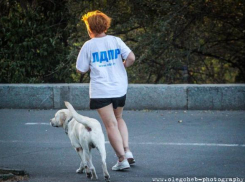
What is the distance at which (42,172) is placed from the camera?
6.45m

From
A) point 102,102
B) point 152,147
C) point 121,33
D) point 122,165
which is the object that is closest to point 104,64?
point 102,102

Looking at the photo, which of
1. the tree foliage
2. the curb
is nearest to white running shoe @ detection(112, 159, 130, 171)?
the curb

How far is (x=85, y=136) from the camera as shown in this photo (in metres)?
5.88

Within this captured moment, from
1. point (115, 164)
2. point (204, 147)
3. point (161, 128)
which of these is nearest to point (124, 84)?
point (115, 164)

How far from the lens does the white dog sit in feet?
19.2

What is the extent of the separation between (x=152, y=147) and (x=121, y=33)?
22.8 ft

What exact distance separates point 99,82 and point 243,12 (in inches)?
344

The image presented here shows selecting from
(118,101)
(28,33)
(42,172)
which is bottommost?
(42,172)

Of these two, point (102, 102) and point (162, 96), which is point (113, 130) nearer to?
point (102, 102)

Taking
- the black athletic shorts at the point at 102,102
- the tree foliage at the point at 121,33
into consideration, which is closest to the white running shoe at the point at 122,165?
the black athletic shorts at the point at 102,102

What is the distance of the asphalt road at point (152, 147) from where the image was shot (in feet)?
20.7

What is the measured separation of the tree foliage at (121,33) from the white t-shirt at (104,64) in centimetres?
686

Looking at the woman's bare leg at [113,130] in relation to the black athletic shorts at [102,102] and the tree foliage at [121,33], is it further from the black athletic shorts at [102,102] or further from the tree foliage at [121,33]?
the tree foliage at [121,33]

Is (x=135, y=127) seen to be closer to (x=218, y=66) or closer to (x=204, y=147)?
(x=204, y=147)
